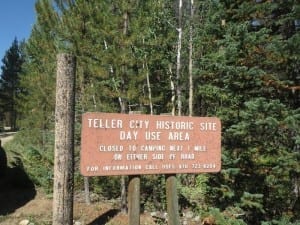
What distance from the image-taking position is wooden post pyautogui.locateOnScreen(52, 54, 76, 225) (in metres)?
6.15

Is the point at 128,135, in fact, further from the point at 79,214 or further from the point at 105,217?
the point at 79,214

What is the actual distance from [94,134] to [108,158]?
0.31 m

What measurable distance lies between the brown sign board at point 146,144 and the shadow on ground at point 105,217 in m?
7.18

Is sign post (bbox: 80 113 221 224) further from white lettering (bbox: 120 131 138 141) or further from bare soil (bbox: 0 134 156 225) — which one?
bare soil (bbox: 0 134 156 225)

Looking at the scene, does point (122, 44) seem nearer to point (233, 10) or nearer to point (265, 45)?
point (233, 10)

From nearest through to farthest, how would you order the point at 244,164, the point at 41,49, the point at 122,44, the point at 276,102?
the point at 276,102 → the point at 244,164 → the point at 122,44 → the point at 41,49

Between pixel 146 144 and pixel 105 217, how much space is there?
308 inches

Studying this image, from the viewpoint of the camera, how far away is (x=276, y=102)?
26.3ft

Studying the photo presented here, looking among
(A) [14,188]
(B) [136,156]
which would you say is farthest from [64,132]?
(A) [14,188]

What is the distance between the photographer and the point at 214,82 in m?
10.2

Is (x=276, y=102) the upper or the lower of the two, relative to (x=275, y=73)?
lower

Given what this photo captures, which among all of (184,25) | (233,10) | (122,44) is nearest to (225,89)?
(233,10)

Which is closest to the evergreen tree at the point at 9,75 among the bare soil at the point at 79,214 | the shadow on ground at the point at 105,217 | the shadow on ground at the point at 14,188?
the shadow on ground at the point at 14,188

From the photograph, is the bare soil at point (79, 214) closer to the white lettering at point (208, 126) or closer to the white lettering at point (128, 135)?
the white lettering at point (208, 126)
